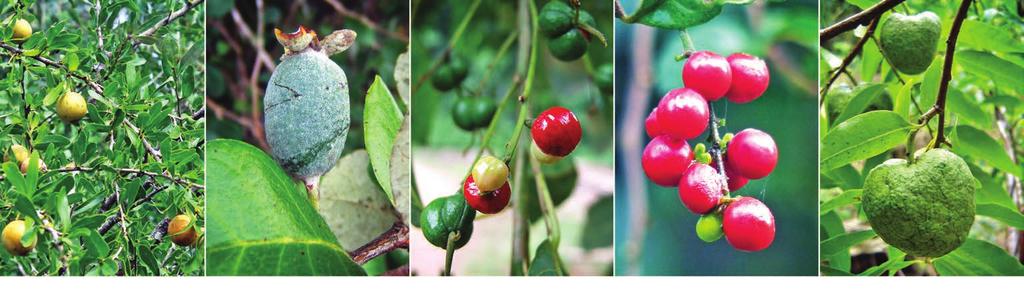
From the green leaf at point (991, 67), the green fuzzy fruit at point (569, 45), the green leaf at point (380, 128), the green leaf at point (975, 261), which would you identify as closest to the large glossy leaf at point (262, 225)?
the green leaf at point (380, 128)

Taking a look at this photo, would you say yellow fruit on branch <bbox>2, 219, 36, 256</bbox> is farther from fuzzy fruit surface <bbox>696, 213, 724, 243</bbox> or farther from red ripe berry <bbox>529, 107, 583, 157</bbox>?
fuzzy fruit surface <bbox>696, 213, 724, 243</bbox>

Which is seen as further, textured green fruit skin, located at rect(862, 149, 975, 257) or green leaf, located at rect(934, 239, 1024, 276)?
green leaf, located at rect(934, 239, 1024, 276)

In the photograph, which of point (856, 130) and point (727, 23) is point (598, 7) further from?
point (856, 130)

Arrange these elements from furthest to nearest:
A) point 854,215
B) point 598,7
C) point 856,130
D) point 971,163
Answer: point 854,215 < point 598,7 < point 971,163 < point 856,130

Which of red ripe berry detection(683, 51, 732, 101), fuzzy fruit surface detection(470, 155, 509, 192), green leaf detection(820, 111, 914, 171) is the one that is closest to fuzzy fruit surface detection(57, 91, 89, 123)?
fuzzy fruit surface detection(470, 155, 509, 192)

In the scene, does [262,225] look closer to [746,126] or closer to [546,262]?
[546,262]

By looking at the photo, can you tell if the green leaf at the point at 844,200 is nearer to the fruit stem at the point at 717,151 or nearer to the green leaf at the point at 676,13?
the fruit stem at the point at 717,151

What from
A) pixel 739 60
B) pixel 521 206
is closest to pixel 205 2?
pixel 521 206
